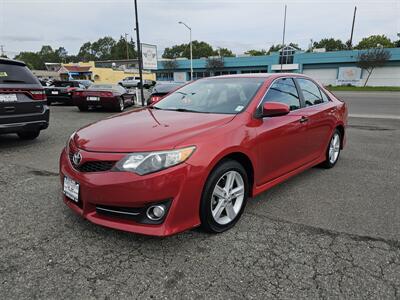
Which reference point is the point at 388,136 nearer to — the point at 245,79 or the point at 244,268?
the point at 245,79

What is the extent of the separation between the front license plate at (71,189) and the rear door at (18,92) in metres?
3.63

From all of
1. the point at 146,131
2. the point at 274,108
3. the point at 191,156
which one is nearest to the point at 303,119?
the point at 274,108

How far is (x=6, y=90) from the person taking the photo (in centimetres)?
563

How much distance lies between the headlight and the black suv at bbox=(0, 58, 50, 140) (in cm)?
433

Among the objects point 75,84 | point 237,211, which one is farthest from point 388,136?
point 75,84

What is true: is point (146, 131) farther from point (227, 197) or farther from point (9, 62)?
point (9, 62)

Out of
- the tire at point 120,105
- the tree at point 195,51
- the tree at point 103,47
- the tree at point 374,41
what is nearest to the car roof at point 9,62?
the tire at point 120,105

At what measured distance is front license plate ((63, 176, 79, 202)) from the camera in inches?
109

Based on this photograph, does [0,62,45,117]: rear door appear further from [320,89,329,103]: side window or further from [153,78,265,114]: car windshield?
[320,89,329,103]: side window

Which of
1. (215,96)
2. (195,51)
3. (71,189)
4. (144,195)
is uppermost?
(195,51)

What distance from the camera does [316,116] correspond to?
4367 mm

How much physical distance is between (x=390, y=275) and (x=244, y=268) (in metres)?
1.11

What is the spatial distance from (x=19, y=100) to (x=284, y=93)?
4871mm

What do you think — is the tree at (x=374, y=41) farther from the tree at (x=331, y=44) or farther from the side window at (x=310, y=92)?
the side window at (x=310, y=92)
